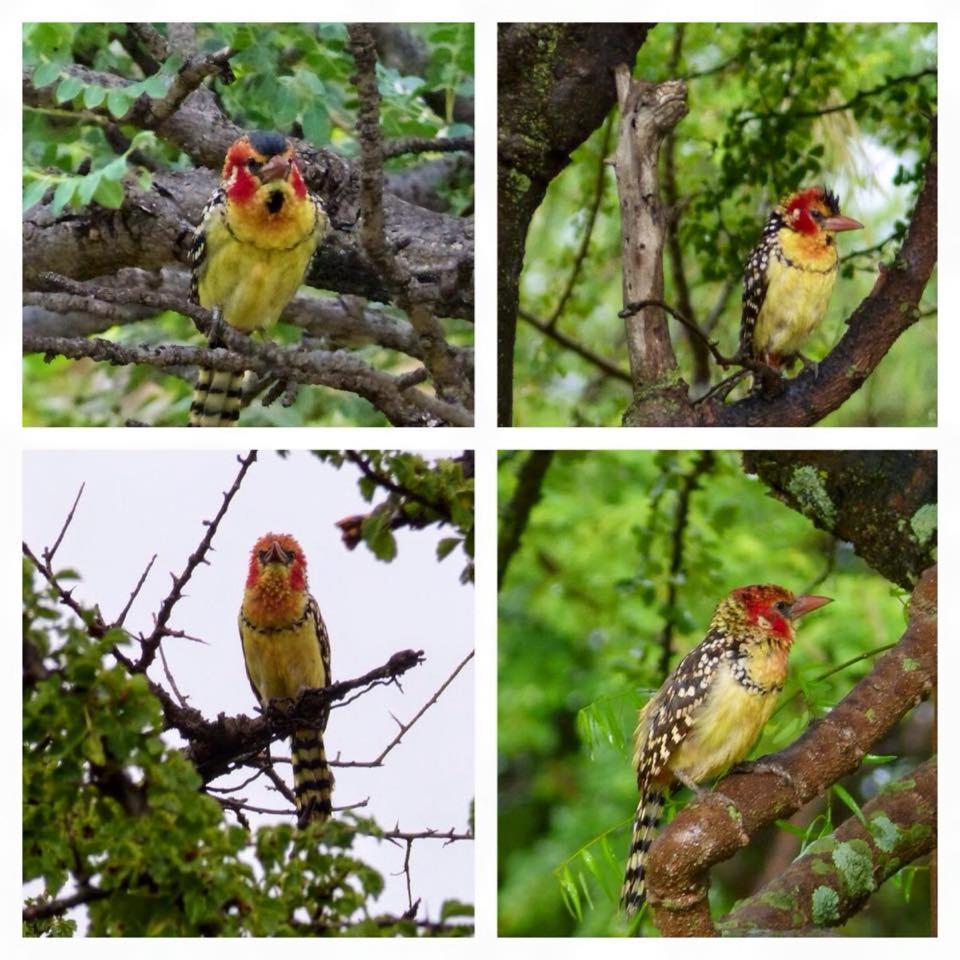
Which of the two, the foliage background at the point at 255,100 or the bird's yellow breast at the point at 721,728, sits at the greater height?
the foliage background at the point at 255,100

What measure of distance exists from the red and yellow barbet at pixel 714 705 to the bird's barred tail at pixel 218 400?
77 cm

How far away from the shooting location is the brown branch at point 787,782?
1849 millimetres

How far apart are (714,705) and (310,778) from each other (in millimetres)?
594

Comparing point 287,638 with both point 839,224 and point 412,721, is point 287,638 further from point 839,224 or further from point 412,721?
point 839,224

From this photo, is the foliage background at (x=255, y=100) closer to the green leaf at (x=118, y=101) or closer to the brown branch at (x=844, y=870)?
the green leaf at (x=118, y=101)

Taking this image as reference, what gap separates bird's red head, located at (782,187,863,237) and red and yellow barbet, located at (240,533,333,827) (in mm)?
896

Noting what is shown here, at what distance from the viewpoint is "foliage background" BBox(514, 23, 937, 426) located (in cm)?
209

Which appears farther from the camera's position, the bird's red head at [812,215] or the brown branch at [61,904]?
the bird's red head at [812,215]

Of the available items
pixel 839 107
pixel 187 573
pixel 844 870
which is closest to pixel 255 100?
pixel 187 573

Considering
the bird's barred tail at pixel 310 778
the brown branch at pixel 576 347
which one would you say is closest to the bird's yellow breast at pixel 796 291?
the brown branch at pixel 576 347

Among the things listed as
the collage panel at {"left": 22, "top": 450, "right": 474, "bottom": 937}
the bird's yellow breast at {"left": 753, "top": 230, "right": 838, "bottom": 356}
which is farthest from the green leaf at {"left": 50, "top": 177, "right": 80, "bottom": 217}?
the bird's yellow breast at {"left": 753, "top": 230, "right": 838, "bottom": 356}

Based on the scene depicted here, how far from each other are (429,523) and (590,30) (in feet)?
2.52

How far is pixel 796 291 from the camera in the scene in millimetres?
2051

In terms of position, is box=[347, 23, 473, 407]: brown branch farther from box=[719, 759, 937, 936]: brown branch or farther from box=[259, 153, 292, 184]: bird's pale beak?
box=[719, 759, 937, 936]: brown branch
